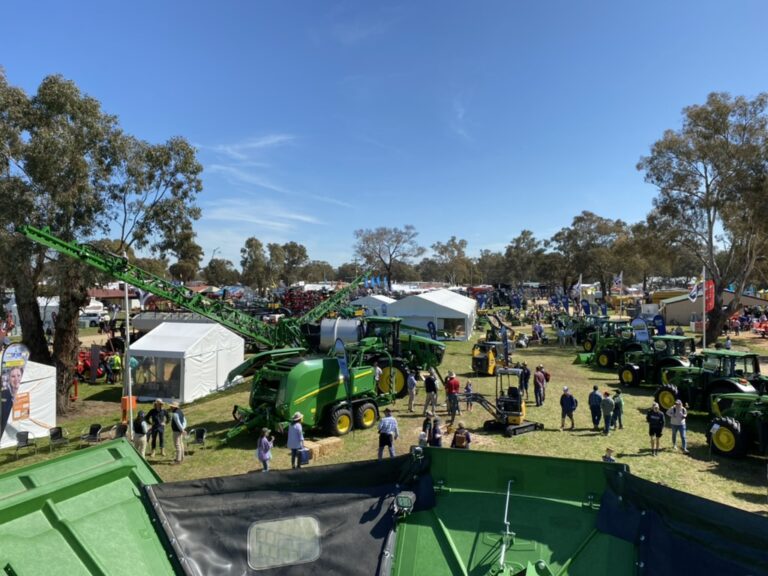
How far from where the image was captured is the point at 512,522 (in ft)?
11.9

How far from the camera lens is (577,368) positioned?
2278 cm

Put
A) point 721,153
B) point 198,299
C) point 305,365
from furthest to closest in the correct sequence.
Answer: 1. point 721,153
2. point 198,299
3. point 305,365

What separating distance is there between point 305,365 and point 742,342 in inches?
1252

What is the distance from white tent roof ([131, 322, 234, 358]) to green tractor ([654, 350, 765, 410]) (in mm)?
15315

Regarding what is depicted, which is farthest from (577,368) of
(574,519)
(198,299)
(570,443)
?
(574,519)

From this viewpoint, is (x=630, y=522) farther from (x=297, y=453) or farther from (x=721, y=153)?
(x=721, y=153)

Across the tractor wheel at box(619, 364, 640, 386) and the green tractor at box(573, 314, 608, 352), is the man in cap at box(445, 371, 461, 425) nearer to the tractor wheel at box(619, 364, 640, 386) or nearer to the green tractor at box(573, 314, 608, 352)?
the tractor wheel at box(619, 364, 640, 386)

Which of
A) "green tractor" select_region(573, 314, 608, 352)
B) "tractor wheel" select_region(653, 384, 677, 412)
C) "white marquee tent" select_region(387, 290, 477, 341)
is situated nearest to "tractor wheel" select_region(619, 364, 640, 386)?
"tractor wheel" select_region(653, 384, 677, 412)

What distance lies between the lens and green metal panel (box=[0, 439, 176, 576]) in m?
2.80

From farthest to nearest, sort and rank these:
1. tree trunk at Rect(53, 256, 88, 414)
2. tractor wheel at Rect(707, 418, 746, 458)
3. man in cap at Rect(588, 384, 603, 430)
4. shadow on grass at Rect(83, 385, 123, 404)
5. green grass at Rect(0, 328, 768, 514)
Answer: shadow on grass at Rect(83, 385, 123, 404) < tree trunk at Rect(53, 256, 88, 414) < man in cap at Rect(588, 384, 603, 430) < tractor wheel at Rect(707, 418, 746, 458) < green grass at Rect(0, 328, 768, 514)

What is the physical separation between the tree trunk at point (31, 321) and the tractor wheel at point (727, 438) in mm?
19805

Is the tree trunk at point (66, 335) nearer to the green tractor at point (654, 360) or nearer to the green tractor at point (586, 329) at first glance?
the green tractor at point (654, 360)

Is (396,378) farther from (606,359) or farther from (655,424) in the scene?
(606,359)

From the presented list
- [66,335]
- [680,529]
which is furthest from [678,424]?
[66,335]
